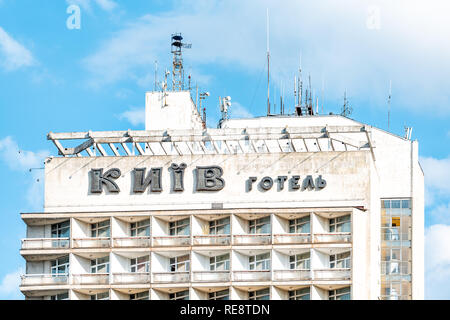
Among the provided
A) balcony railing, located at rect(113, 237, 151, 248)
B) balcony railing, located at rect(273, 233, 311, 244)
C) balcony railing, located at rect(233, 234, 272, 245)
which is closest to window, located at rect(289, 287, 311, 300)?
balcony railing, located at rect(273, 233, 311, 244)

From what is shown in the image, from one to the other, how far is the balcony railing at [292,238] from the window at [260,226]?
1.43 meters

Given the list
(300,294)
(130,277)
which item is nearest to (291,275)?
(300,294)

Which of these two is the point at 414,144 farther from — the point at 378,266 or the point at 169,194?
the point at 169,194

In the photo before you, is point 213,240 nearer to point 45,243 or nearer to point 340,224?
point 340,224

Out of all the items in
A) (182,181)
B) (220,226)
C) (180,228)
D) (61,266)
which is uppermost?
(182,181)

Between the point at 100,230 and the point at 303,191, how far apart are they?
1764 cm

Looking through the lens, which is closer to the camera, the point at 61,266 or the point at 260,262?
the point at 260,262

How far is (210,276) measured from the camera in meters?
129

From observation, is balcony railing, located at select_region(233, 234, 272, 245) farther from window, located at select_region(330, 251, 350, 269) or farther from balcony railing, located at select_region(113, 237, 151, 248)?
balcony railing, located at select_region(113, 237, 151, 248)

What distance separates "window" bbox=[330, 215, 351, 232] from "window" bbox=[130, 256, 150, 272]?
15.8m

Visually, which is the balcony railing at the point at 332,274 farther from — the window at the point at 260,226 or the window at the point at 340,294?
the window at the point at 260,226

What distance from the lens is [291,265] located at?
129 m

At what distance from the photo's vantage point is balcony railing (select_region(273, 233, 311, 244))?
12862 cm

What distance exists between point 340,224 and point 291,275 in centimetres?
604
